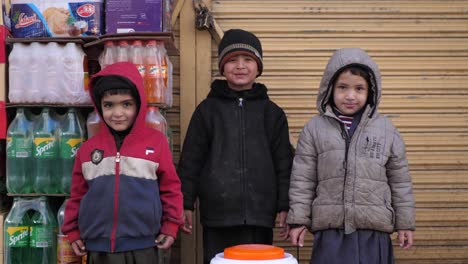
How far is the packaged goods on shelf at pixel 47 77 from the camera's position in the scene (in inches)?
181

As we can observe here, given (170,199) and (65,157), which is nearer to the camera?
(170,199)

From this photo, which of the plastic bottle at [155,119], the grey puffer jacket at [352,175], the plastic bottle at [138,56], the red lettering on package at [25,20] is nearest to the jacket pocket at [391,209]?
the grey puffer jacket at [352,175]

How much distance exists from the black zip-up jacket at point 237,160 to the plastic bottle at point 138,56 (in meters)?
0.50

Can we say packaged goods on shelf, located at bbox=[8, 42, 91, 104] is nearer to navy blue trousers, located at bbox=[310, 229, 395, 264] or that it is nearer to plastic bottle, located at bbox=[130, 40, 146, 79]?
plastic bottle, located at bbox=[130, 40, 146, 79]

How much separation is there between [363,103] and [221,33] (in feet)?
5.45

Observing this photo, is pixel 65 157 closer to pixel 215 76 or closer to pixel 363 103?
pixel 215 76

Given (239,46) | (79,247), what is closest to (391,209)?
(239,46)

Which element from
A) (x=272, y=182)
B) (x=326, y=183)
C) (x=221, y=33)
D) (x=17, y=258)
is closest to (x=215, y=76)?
(x=221, y=33)

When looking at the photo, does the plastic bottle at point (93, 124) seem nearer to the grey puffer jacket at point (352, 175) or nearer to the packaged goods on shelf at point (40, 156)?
the packaged goods on shelf at point (40, 156)

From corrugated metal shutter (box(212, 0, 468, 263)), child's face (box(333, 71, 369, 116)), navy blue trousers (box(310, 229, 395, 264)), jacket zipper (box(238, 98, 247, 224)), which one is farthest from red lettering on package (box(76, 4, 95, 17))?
navy blue trousers (box(310, 229, 395, 264))

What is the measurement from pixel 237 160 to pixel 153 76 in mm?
853

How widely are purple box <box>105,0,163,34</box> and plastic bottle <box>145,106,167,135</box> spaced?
586mm

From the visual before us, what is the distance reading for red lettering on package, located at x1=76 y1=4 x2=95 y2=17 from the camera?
15.5 ft

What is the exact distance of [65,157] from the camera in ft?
15.0
